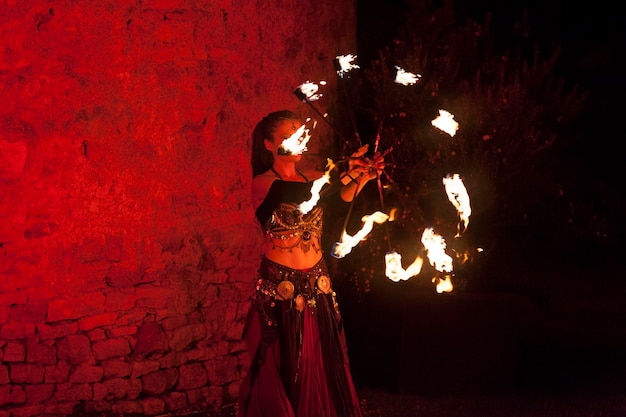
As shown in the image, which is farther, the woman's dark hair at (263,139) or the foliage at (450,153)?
the foliage at (450,153)

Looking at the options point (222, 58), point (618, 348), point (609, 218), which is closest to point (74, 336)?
point (222, 58)

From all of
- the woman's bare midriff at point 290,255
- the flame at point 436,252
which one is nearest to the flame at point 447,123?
the flame at point 436,252

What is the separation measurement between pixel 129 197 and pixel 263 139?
1222 millimetres

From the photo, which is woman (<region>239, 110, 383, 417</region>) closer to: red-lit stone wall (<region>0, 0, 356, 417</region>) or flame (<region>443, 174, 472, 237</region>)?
flame (<region>443, 174, 472, 237</region>)

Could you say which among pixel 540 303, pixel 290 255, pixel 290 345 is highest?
pixel 290 255

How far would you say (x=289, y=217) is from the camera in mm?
4391

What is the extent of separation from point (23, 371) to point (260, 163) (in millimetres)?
2123

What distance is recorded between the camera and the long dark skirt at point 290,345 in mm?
4457

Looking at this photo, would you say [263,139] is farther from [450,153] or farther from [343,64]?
[450,153]

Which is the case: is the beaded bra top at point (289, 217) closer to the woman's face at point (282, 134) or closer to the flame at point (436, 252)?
the woman's face at point (282, 134)

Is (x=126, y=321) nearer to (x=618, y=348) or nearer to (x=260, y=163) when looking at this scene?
(x=260, y=163)

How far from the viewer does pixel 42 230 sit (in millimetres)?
5043

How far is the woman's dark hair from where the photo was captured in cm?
448

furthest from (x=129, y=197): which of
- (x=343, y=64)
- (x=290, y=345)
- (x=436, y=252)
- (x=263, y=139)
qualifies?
A: (x=436, y=252)
